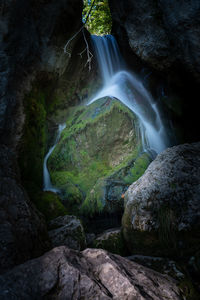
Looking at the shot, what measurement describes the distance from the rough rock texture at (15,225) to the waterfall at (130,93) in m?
4.31

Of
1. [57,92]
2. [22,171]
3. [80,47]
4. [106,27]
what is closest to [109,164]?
[22,171]

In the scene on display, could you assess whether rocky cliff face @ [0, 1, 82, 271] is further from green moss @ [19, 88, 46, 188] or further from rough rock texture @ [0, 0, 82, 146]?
green moss @ [19, 88, 46, 188]

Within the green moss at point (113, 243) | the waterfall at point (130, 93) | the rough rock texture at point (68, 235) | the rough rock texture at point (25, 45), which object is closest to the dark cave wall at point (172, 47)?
the waterfall at point (130, 93)

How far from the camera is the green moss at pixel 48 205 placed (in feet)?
12.8

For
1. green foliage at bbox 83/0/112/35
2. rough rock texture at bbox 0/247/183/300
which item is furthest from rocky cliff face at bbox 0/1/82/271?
green foliage at bbox 83/0/112/35

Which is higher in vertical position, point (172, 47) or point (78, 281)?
point (172, 47)

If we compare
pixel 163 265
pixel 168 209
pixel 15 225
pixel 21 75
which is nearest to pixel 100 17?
pixel 21 75

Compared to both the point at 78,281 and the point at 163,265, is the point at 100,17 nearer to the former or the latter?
the point at 163,265

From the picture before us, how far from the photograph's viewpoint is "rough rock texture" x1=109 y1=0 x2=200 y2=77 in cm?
517

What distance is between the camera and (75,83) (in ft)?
27.9

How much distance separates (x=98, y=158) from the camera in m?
5.75

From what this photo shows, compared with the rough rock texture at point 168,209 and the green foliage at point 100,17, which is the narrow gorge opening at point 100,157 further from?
the green foliage at point 100,17

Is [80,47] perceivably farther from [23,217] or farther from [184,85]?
[23,217]

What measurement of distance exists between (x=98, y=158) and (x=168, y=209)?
331 centimetres
